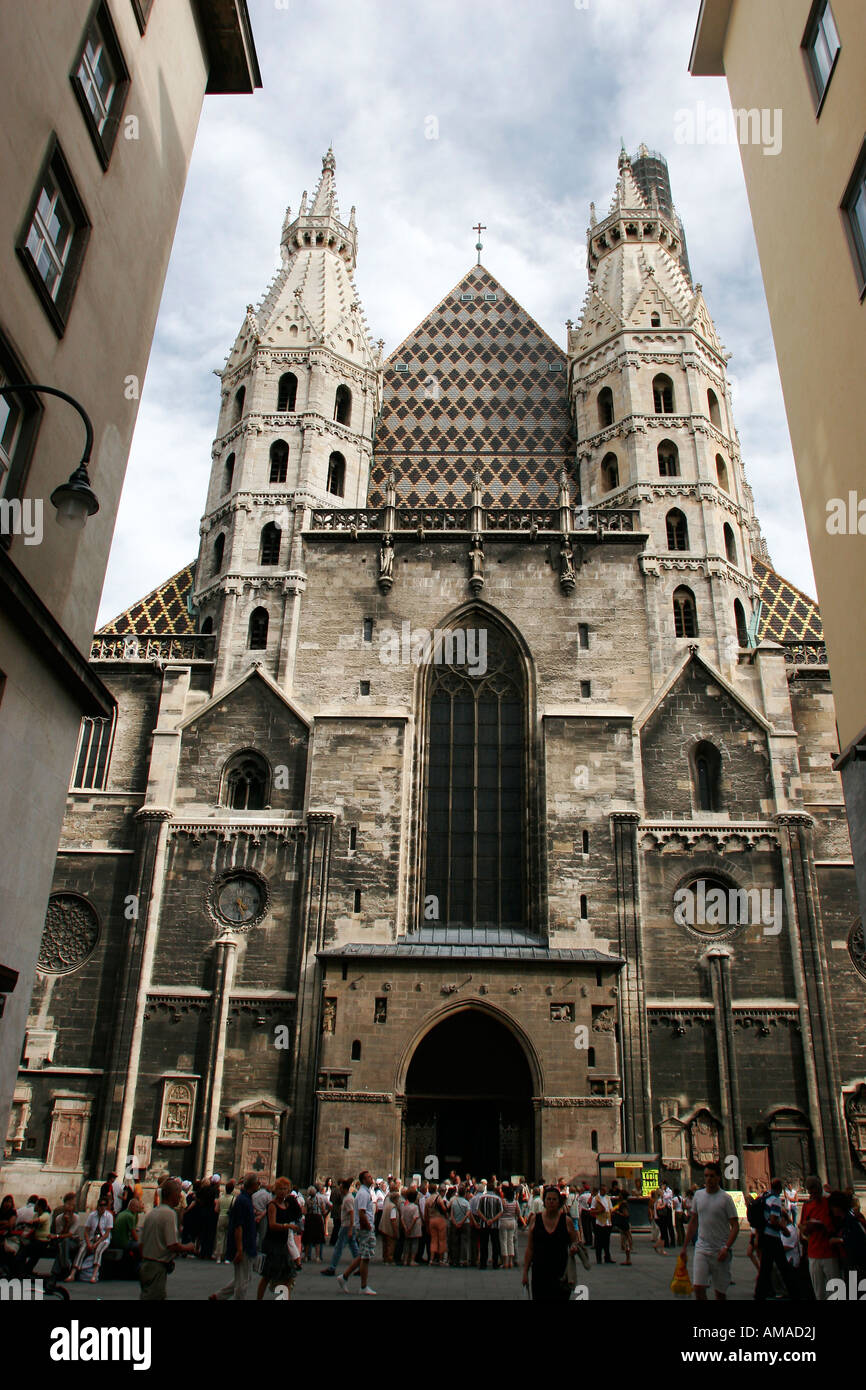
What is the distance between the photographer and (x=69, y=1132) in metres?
19.5

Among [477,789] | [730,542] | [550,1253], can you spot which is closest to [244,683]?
[477,789]

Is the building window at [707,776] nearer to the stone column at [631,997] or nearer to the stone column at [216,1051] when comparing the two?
the stone column at [631,997]

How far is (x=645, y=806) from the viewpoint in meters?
21.9

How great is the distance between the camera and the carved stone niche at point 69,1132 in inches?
758

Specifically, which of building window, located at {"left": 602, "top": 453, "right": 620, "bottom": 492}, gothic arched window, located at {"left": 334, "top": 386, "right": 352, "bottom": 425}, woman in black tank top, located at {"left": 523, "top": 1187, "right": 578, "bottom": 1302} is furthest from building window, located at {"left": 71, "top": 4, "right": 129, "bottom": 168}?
building window, located at {"left": 602, "top": 453, "right": 620, "bottom": 492}

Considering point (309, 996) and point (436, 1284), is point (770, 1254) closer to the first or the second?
point (436, 1284)

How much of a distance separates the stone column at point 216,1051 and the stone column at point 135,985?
4.46ft

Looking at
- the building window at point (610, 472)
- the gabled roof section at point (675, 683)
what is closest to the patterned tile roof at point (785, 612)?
the gabled roof section at point (675, 683)

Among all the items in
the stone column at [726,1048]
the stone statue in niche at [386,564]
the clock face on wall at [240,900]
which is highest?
the stone statue in niche at [386,564]

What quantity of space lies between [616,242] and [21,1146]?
28069mm

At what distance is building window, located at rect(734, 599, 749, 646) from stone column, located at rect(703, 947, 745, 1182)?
7.32 m

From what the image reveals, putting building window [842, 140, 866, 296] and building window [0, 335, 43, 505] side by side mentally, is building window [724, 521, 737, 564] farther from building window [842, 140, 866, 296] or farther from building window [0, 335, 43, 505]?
building window [0, 335, 43, 505]

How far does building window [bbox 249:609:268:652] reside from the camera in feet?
78.9

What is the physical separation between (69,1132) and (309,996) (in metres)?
5.04
